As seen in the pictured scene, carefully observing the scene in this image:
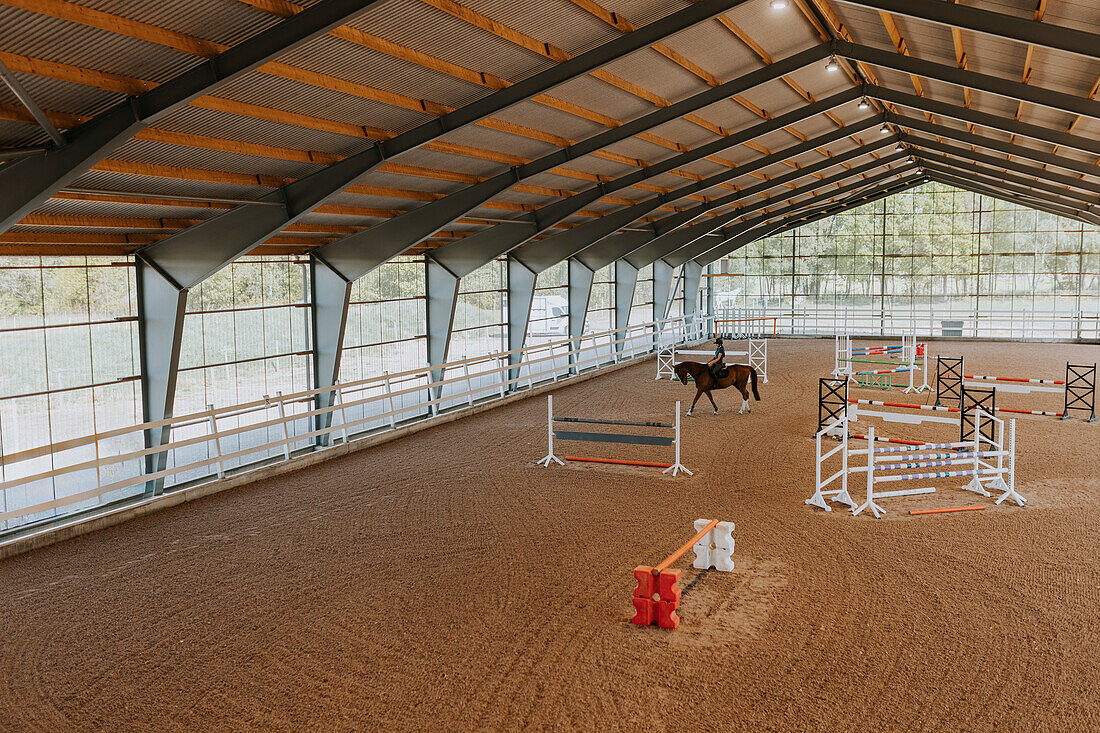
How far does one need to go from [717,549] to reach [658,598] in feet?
4.69

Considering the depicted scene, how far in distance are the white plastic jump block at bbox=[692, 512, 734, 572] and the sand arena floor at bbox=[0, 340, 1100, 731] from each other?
0.59 ft

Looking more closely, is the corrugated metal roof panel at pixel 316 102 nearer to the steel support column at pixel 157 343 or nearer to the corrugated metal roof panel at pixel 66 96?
the corrugated metal roof panel at pixel 66 96

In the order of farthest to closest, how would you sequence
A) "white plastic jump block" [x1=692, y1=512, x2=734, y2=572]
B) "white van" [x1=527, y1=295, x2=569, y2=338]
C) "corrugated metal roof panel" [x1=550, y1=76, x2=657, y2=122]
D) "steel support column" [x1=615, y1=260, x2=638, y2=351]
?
"steel support column" [x1=615, y1=260, x2=638, y2=351] < "white van" [x1=527, y1=295, x2=569, y2=338] < "corrugated metal roof panel" [x1=550, y1=76, x2=657, y2=122] < "white plastic jump block" [x1=692, y1=512, x2=734, y2=572]

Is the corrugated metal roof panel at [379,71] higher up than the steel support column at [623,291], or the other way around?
the corrugated metal roof panel at [379,71]

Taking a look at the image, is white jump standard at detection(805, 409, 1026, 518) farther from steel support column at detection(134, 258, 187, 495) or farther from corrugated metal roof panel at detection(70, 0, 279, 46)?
steel support column at detection(134, 258, 187, 495)

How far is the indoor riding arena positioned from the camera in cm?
593

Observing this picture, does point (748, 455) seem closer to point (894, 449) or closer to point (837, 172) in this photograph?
point (894, 449)

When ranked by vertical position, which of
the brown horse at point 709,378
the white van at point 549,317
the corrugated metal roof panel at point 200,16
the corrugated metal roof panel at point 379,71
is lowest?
the brown horse at point 709,378

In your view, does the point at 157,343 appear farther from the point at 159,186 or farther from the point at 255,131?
the point at 255,131

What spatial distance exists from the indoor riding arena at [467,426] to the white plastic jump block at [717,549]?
0.13ft


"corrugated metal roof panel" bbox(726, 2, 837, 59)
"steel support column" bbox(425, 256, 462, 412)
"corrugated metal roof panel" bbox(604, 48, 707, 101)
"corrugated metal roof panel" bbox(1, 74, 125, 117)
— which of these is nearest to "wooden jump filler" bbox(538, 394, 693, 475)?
"corrugated metal roof panel" bbox(604, 48, 707, 101)

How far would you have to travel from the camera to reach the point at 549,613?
691 centimetres

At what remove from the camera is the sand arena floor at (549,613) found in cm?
544

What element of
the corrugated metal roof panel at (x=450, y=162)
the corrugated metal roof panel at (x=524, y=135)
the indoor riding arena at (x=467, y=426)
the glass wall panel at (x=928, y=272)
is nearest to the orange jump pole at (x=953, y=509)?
the indoor riding arena at (x=467, y=426)
